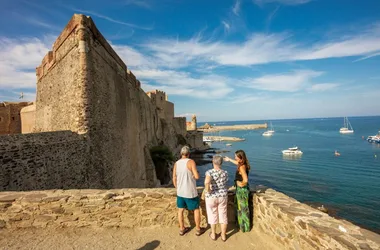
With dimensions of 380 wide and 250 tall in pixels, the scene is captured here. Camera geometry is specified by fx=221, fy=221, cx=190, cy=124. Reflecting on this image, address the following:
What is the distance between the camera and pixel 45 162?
6.89m

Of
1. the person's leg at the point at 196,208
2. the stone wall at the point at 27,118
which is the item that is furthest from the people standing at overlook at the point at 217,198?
the stone wall at the point at 27,118

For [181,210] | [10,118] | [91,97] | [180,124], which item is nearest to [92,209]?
[181,210]

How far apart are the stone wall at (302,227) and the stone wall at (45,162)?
627cm

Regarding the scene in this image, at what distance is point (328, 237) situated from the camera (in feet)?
9.87

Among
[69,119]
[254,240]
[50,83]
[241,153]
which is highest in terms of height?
[50,83]

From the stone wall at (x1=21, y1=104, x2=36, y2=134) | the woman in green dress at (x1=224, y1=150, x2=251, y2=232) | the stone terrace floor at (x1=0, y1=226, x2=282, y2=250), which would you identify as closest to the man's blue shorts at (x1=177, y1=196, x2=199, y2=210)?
the stone terrace floor at (x1=0, y1=226, x2=282, y2=250)

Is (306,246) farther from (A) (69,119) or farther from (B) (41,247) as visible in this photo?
(A) (69,119)

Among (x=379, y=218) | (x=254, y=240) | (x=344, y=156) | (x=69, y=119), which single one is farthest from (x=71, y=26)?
(x=344, y=156)

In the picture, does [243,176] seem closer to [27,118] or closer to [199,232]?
[199,232]

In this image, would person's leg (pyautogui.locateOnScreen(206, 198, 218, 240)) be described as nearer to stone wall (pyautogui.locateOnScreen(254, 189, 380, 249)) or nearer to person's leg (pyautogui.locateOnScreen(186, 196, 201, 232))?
person's leg (pyautogui.locateOnScreen(186, 196, 201, 232))

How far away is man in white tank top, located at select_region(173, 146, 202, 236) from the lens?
443cm

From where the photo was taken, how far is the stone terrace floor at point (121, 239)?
Answer: 4188 mm

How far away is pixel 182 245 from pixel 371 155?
57.4 m

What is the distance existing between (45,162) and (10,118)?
58.2 ft
